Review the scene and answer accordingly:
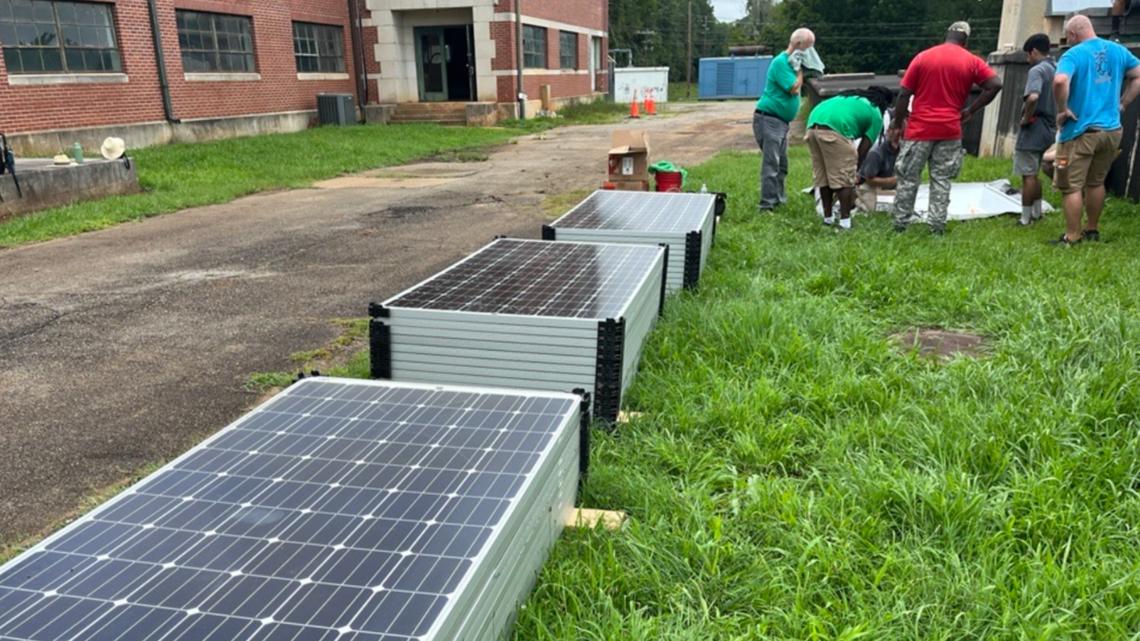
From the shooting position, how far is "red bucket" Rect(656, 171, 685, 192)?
28.9 ft

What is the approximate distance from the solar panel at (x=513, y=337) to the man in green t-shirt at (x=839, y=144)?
13.9 ft

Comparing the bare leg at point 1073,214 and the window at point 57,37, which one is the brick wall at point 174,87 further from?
the bare leg at point 1073,214

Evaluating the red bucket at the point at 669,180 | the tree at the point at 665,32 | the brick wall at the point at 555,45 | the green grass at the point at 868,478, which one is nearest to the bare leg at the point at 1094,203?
the green grass at the point at 868,478

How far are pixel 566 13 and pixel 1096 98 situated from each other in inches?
1083

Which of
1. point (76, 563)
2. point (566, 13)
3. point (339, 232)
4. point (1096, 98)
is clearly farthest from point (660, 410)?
point (566, 13)

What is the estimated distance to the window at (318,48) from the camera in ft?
73.0

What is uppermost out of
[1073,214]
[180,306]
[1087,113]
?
[1087,113]

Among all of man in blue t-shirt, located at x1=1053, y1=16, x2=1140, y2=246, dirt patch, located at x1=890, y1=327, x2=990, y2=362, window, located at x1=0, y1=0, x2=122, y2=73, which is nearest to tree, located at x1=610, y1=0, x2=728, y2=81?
window, located at x1=0, y1=0, x2=122, y2=73

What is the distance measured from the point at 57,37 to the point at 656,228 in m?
14.6

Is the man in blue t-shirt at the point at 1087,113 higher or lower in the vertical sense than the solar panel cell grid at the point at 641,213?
higher

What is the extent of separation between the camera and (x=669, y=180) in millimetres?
8836

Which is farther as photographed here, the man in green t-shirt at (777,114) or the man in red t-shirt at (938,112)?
the man in green t-shirt at (777,114)

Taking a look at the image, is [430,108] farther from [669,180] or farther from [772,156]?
[772,156]

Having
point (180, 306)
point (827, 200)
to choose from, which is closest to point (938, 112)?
point (827, 200)
